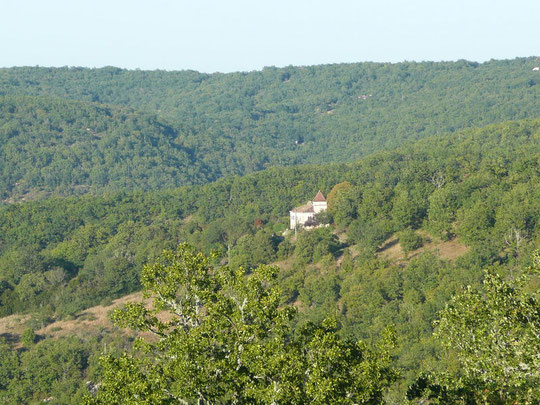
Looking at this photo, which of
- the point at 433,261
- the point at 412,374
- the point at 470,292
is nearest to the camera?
the point at 470,292

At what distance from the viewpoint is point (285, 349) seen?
19312 millimetres

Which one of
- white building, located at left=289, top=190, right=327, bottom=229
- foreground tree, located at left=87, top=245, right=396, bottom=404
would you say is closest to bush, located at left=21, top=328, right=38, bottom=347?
white building, located at left=289, top=190, right=327, bottom=229

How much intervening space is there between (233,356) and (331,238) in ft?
232

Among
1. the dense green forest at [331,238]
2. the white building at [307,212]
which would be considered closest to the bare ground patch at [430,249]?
the dense green forest at [331,238]

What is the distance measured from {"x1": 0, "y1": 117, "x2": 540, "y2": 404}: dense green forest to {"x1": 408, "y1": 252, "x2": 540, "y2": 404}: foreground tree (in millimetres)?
20001

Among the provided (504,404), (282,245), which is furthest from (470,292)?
(282,245)

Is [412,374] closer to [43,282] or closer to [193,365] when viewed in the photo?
[193,365]

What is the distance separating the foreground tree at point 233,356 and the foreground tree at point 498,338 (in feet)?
6.04

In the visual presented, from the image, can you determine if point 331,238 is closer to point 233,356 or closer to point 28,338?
point 28,338

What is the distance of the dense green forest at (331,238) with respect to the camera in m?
67.4

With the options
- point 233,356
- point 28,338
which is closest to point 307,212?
point 28,338

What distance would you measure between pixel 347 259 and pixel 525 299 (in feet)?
216

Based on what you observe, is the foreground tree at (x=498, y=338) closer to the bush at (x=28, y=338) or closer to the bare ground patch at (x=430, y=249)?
the bare ground patch at (x=430, y=249)

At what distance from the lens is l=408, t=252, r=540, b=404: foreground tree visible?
18047 millimetres
